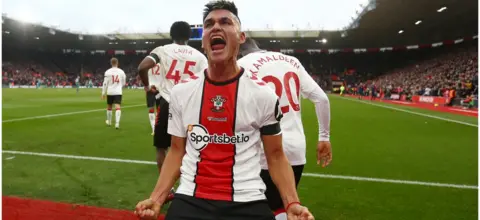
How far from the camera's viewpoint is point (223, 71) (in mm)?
2148

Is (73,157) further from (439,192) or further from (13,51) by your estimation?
(13,51)

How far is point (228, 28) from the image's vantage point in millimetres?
2113

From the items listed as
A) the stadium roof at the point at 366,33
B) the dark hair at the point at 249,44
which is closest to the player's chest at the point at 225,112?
the dark hair at the point at 249,44

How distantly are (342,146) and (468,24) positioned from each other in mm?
39011

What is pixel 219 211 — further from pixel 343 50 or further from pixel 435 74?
pixel 343 50

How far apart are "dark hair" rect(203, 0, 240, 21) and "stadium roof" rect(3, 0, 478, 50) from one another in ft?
103

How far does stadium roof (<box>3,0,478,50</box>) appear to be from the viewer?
33156mm

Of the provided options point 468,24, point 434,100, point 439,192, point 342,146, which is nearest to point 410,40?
point 468,24

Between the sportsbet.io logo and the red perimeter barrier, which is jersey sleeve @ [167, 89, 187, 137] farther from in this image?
the red perimeter barrier

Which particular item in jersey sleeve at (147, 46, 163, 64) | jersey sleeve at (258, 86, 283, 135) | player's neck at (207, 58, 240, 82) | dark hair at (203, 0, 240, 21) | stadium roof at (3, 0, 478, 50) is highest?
stadium roof at (3, 0, 478, 50)

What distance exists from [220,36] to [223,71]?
0.64ft

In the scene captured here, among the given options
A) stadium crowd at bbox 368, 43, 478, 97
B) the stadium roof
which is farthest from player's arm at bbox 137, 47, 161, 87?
the stadium roof

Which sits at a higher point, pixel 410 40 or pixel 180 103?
pixel 410 40

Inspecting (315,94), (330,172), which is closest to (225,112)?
(315,94)
